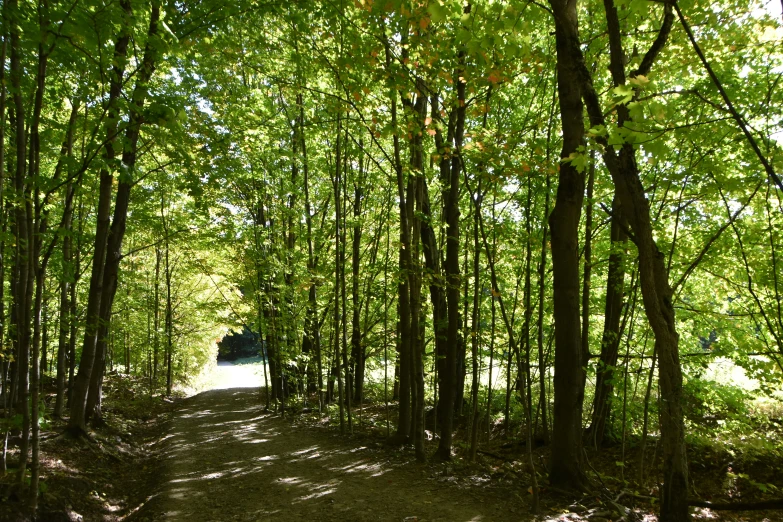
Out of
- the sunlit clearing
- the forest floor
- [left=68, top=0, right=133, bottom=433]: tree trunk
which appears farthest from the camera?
the sunlit clearing

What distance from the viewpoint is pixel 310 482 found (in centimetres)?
630

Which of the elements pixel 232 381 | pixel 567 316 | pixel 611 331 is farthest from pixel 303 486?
pixel 232 381

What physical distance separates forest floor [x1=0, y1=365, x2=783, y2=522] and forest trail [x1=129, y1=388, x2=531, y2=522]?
0.02m

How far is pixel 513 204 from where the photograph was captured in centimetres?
965

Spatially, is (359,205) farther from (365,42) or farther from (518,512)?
(518,512)

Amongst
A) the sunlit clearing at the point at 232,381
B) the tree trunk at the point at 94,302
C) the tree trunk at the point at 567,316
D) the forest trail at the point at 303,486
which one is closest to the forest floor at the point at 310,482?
the forest trail at the point at 303,486

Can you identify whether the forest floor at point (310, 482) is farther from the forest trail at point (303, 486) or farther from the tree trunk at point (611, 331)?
the tree trunk at point (611, 331)

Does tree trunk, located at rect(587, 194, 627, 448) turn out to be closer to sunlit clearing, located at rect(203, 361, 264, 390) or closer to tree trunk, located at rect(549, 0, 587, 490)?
tree trunk, located at rect(549, 0, 587, 490)

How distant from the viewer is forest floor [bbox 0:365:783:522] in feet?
16.3

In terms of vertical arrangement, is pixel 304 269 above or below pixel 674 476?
above

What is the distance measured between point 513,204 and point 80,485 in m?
8.53

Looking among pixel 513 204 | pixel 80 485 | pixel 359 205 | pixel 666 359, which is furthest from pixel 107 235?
pixel 666 359

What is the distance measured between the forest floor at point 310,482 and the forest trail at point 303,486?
0.07ft

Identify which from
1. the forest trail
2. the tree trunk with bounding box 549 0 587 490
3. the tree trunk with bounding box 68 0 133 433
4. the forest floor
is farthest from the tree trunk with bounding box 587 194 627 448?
the tree trunk with bounding box 68 0 133 433
